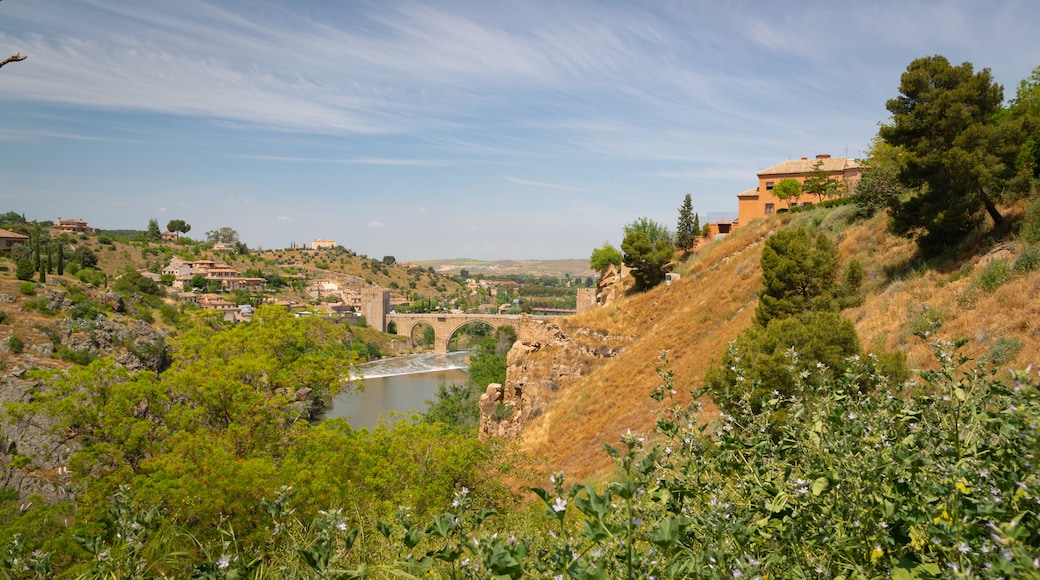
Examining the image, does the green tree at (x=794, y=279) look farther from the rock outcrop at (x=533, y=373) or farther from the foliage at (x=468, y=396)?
the foliage at (x=468, y=396)

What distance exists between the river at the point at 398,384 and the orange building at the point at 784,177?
26958 millimetres

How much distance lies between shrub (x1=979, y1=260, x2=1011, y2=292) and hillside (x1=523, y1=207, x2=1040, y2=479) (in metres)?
0.02

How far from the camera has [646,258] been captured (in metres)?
32.0

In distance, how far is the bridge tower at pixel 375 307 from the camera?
90.2 meters

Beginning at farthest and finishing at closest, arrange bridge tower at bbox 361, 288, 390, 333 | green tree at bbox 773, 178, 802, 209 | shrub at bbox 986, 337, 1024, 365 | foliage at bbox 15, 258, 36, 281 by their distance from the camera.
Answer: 1. bridge tower at bbox 361, 288, 390, 333
2. foliage at bbox 15, 258, 36, 281
3. green tree at bbox 773, 178, 802, 209
4. shrub at bbox 986, 337, 1024, 365

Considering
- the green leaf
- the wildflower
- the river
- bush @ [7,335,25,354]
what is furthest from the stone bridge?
the wildflower

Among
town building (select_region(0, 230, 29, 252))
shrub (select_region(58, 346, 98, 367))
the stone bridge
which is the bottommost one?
the stone bridge

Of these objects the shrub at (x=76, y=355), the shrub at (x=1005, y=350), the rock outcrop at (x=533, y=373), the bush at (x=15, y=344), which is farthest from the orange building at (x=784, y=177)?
the bush at (x=15, y=344)

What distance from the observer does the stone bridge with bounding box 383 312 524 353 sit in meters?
83.4

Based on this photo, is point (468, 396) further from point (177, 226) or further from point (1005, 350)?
point (177, 226)

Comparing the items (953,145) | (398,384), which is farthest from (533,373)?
(398,384)

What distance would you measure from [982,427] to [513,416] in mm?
23628

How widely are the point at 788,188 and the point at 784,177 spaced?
2.80 m

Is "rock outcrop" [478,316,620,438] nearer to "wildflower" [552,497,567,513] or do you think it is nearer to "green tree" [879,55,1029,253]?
"green tree" [879,55,1029,253]
